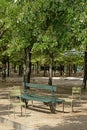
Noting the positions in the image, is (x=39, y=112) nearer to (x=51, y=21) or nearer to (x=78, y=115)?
(x=78, y=115)

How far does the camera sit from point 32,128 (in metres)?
11.4

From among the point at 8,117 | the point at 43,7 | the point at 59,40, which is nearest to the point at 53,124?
the point at 8,117

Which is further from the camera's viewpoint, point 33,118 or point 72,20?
→ point 33,118

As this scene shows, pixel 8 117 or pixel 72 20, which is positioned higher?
pixel 72 20

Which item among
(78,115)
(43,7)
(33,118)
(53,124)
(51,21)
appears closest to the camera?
(43,7)

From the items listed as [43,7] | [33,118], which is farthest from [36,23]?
[33,118]

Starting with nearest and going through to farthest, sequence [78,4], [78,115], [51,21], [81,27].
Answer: [81,27], [78,4], [51,21], [78,115]

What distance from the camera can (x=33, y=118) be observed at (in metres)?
13.5

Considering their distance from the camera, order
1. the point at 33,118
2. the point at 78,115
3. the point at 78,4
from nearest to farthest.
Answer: the point at 78,4, the point at 33,118, the point at 78,115

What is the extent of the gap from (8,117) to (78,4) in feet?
20.5

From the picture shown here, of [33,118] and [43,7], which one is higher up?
[43,7]

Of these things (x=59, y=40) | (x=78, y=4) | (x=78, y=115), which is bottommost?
(x=78, y=115)

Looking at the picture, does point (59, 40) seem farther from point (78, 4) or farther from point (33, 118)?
point (33, 118)

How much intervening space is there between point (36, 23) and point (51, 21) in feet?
3.34
